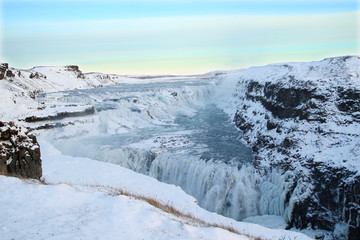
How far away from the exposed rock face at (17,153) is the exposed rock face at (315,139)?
10.7 meters

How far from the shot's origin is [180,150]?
21781 mm

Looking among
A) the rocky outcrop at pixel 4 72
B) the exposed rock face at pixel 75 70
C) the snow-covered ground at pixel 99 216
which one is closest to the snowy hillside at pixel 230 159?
the snow-covered ground at pixel 99 216

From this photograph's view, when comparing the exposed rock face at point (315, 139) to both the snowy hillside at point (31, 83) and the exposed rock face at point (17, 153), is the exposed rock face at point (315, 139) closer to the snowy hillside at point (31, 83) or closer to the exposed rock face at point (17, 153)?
the exposed rock face at point (17, 153)

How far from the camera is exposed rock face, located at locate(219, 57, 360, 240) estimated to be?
13.2 m

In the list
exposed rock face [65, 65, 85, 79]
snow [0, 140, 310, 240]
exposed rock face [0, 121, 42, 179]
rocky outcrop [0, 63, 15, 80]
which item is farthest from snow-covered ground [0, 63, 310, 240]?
exposed rock face [65, 65, 85, 79]

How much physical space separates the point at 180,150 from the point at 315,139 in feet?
28.5

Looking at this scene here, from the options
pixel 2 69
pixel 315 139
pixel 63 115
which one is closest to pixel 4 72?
pixel 2 69

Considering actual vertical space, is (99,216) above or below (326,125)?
below

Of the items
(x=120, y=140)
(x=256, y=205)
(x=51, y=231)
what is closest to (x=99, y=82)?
(x=120, y=140)

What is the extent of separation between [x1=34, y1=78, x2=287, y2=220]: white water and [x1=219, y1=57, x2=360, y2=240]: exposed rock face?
1.13 meters

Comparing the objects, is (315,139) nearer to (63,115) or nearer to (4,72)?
(63,115)

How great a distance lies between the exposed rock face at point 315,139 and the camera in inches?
520

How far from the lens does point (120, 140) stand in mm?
26281

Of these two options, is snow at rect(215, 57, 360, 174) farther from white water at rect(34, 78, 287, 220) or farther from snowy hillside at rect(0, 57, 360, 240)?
white water at rect(34, 78, 287, 220)
